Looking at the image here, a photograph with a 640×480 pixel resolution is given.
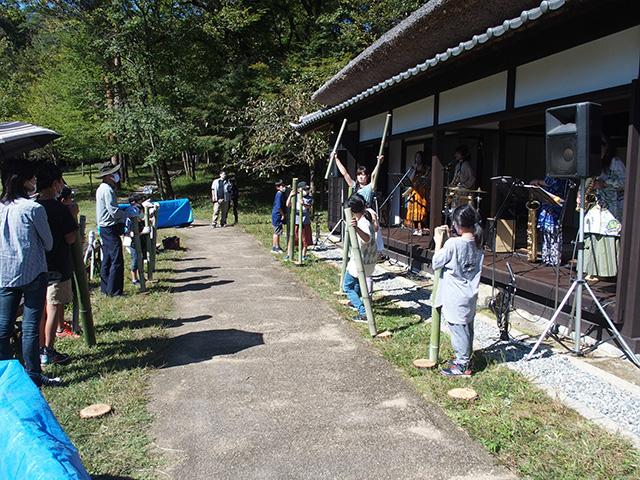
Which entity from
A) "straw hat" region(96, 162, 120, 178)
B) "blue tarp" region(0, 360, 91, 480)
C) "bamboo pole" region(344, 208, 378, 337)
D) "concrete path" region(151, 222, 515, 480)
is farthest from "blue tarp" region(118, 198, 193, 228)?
"blue tarp" region(0, 360, 91, 480)

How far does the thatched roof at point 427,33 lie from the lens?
20.0 ft

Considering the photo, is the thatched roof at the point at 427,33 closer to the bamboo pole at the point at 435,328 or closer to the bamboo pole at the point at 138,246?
the bamboo pole at the point at 435,328

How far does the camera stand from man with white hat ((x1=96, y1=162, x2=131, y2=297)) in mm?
6223

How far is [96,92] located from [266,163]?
34.8 feet

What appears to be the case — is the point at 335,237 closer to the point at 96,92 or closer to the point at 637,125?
the point at 637,125

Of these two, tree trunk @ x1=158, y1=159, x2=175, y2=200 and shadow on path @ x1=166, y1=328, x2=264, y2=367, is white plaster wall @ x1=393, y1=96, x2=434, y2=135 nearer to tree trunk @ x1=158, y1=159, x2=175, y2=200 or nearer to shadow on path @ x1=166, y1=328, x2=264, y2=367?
shadow on path @ x1=166, y1=328, x2=264, y2=367

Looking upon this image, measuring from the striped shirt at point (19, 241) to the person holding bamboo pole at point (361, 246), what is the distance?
9.67 feet

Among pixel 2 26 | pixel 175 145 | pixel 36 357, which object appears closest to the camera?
pixel 36 357

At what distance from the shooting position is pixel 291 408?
11.7 feet

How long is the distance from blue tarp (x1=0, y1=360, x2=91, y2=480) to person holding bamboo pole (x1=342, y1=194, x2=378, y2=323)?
11.6 ft

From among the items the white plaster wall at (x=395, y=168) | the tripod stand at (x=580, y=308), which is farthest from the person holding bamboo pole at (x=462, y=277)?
the white plaster wall at (x=395, y=168)

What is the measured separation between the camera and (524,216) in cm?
1196

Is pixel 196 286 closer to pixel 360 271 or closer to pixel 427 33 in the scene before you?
pixel 360 271

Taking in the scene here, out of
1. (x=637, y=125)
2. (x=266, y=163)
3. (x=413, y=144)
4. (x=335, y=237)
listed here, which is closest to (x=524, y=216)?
(x=413, y=144)
